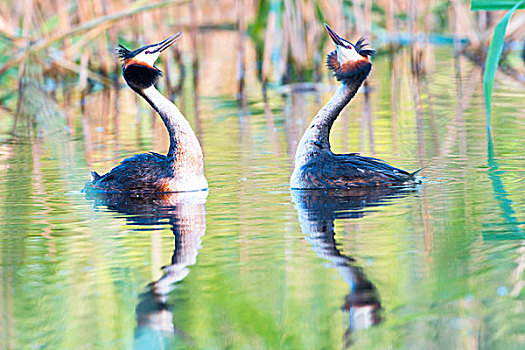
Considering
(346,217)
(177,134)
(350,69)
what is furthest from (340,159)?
(177,134)

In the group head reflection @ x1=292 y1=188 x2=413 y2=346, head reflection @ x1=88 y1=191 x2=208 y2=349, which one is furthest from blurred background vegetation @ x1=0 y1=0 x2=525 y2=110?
head reflection @ x1=292 y1=188 x2=413 y2=346

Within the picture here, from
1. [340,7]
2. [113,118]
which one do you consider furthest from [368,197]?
[340,7]

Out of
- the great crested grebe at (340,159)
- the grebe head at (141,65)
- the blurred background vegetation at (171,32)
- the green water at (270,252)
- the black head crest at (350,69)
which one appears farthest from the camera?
the blurred background vegetation at (171,32)

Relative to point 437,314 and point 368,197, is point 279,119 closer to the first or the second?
point 368,197

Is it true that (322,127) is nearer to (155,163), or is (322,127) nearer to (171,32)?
(155,163)

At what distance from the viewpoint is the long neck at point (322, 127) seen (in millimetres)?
7234

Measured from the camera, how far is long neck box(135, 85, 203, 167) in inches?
287

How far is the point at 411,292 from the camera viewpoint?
423 cm

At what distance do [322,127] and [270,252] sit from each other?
251cm

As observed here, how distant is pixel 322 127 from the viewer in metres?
7.37

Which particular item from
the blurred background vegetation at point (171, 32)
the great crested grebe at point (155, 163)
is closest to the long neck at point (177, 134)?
the great crested grebe at point (155, 163)

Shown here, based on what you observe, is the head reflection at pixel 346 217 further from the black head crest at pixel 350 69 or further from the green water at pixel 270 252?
the black head crest at pixel 350 69

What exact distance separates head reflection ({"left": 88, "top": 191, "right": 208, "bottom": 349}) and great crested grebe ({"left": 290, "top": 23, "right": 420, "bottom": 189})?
84 cm

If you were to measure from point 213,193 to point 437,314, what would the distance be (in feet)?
10.7
